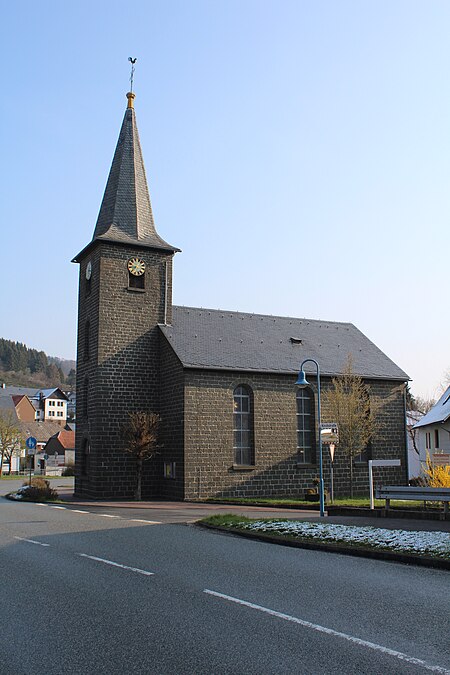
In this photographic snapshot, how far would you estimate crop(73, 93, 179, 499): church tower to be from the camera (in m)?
30.0

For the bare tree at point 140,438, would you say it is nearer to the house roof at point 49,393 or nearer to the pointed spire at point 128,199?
the pointed spire at point 128,199

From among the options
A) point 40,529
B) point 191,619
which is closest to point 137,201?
point 40,529

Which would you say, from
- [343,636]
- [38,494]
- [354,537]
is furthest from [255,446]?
[343,636]

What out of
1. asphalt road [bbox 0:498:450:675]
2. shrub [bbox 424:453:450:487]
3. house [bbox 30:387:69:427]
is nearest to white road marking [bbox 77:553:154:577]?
asphalt road [bbox 0:498:450:675]

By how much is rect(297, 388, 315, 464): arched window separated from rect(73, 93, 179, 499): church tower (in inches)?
281

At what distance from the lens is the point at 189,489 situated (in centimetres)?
2847

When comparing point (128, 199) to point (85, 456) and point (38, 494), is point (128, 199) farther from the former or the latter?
point (38, 494)

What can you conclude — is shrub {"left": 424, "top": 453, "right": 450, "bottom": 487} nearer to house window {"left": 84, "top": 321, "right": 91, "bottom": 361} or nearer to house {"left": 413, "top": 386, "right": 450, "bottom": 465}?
house window {"left": 84, "top": 321, "right": 91, "bottom": 361}

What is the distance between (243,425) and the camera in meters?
30.8

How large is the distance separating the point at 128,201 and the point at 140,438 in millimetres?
12361

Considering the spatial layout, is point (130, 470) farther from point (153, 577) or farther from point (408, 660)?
point (408, 660)

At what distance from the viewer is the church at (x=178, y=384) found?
2956cm

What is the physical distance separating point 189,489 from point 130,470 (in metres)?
3.31

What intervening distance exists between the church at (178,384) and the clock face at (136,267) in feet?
0.16
